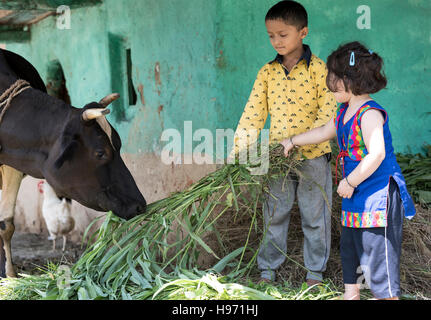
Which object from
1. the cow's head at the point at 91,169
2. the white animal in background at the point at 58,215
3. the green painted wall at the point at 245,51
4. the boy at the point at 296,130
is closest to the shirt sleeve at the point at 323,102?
the boy at the point at 296,130

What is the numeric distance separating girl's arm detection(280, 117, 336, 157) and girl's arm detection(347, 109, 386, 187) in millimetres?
346

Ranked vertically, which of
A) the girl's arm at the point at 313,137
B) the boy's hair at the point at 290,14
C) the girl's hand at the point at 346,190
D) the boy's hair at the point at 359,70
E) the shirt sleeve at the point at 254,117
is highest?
the boy's hair at the point at 290,14

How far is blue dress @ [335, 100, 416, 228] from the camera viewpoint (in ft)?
9.42

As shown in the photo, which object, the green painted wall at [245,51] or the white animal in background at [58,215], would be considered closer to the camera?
the green painted wall at [245,51]

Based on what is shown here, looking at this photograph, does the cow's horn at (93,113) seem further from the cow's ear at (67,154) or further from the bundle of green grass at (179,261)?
the bundle of green grass at (179,261)

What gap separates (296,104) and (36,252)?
3767mm

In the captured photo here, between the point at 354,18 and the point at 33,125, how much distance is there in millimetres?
2791

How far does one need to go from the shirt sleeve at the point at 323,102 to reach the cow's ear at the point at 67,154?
1484 millimetres

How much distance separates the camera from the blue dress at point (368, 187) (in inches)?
113

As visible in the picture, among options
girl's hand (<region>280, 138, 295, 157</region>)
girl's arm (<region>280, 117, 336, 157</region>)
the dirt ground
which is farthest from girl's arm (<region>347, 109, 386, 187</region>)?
the dirt ground

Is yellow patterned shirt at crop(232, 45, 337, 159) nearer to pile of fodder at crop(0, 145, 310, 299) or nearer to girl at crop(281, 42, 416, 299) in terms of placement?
pile of fodder at crop(0, 145, 310, 299)

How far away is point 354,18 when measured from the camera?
193 inches

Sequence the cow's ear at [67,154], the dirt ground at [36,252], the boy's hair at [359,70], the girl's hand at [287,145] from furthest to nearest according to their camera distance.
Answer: the dirt ground at [36,252], the cow's ear at [67,154], the girl's hand at [287,145], the boy's hair at [359,70]
